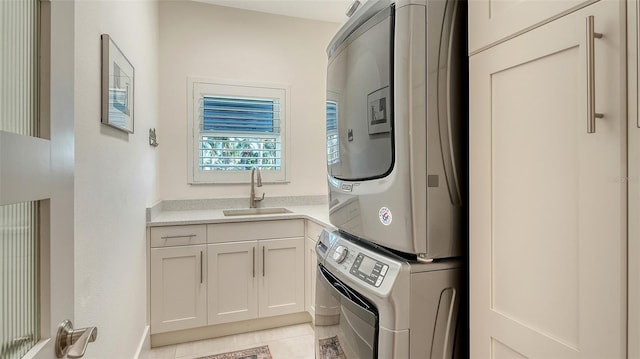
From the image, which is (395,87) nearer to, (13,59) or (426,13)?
(426,13)

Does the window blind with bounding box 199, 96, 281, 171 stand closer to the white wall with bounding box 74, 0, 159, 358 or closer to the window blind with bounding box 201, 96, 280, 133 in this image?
the window blind with bounding box 201, 96, 280, 133

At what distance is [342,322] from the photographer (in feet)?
4.27

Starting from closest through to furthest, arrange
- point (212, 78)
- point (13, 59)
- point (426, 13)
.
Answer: point (13, 59)
point (426, 13)
point (212, 78)

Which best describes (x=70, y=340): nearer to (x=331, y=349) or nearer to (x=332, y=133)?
(x=331, y=349)

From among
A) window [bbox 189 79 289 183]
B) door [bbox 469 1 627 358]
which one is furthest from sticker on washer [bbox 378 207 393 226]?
window [bbox 189 79 289 183]

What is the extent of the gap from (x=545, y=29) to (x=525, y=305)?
2.26 feet

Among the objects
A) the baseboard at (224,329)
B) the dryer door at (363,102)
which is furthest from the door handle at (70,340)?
the baseboard at (224,329)

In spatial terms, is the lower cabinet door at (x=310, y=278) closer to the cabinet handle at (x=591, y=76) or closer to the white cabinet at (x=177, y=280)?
the white cabinet at (x=177, y=280)

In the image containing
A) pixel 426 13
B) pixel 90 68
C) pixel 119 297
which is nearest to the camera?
pixel 426 13

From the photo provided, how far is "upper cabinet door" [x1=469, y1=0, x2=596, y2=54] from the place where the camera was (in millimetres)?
771

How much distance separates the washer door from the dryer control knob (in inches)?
3.2

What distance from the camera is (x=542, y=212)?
0.82 metres

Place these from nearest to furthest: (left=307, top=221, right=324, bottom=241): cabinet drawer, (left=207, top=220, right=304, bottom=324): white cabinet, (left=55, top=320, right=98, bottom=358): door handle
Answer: (left=55, top=320, right=98, bottom=358): door handle → (left=307, top=221, right=324, bottom=241): cabinet drawer → (left=207, top=220, right=304, bottom=324): white cabinet

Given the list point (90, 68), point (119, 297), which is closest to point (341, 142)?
point (90, 68)
